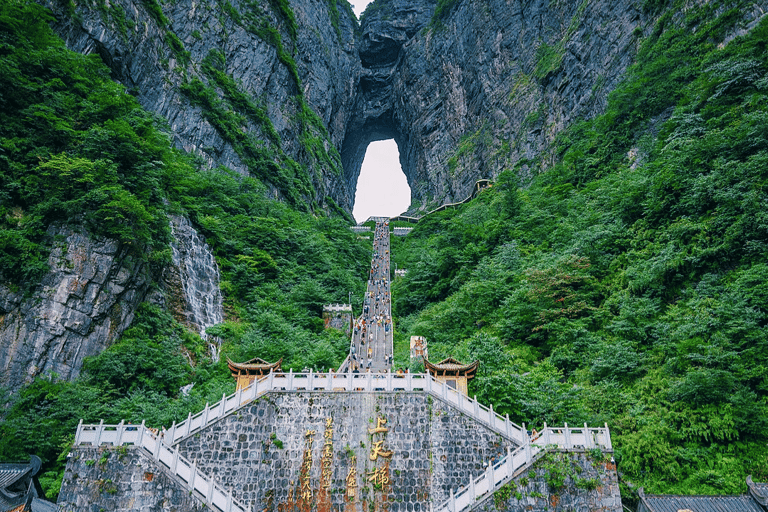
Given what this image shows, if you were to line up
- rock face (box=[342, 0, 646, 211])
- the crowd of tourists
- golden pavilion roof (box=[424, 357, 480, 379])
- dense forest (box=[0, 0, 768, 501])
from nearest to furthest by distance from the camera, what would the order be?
dense forest (box=[0, 0, 768, 501]) → golden pavilion roof (box=[424, 357, 480, 379]) → the crowd of tourists → rock face (box=[342, 0, 646, 211])

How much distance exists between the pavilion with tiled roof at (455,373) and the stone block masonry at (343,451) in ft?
3.83

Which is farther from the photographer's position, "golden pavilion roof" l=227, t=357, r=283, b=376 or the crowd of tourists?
the crowd of tourists

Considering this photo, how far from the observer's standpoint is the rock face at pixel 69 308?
1558 cm

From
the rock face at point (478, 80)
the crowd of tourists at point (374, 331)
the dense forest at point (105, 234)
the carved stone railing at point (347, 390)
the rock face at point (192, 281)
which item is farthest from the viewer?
the rock face at point (478, 80)

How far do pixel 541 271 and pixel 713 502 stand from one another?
11779 mm

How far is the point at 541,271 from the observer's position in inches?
837

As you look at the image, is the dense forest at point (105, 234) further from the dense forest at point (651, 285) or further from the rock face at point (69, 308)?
the dense forest at point (651, 285)

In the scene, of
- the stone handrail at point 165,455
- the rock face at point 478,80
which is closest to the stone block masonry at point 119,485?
the stone handrail at point 165,455

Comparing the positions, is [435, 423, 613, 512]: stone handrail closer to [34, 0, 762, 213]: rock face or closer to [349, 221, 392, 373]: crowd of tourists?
[349, 221, 392, 373]: crowd of tourists

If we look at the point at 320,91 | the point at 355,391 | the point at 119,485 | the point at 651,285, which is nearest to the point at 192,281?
the point at 119,485

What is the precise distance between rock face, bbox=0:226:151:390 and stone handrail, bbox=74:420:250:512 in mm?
4336

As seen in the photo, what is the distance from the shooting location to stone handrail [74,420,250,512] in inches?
481

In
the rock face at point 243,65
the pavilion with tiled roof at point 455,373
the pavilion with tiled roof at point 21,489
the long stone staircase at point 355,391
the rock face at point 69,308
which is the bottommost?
the pavilion with tiled roof at point 21,489

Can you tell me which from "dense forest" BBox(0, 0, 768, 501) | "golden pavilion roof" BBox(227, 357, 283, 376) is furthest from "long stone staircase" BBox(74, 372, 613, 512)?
"dense forest" BBox(0, 0, 768, 501)
